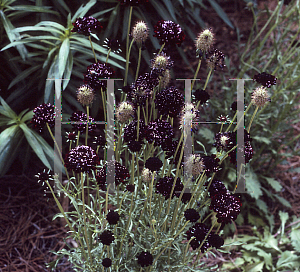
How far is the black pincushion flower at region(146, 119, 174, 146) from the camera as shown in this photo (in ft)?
2.59

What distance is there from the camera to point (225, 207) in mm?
794

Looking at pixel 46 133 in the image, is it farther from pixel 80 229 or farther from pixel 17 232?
pixel 80 229

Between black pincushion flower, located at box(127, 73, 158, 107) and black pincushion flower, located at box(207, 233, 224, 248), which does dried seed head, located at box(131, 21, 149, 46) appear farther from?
black pincushion flower, located at box(207, 233, 224, 248)

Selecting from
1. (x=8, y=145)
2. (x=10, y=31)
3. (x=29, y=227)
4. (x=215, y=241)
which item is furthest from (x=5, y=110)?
(x=215, y=241)

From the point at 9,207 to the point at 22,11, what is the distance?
38.4 inches

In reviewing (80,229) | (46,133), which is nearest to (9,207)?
(46,133)

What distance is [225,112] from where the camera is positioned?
6.55 feet

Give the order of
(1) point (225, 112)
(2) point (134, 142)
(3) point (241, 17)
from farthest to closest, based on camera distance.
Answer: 1. (3) point (241, 17)
2. (1) point (225, 112)
3. (2) point (134, 142)

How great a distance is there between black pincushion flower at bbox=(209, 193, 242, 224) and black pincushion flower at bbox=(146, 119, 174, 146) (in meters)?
0.19

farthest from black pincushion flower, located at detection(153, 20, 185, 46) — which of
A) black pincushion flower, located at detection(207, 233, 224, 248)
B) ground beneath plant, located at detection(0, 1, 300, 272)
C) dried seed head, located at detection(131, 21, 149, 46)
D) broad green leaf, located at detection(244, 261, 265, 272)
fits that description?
broad green leaf, located at detection(244, 261, 265, 272)

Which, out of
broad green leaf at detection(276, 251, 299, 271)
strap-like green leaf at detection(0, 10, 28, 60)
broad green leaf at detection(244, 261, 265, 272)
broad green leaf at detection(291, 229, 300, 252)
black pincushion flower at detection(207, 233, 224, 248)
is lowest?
broad green leaf at detection(244, 261, 265, 272)

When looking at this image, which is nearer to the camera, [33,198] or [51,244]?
[51,244]

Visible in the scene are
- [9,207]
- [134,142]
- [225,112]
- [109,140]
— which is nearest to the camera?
[134,142]

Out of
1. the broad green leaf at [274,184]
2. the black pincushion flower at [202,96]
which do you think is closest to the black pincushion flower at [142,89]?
the black pincushion flower at [202,96]
